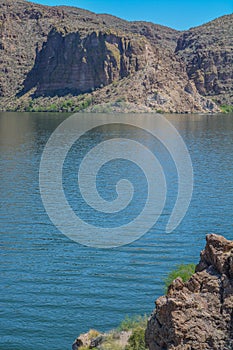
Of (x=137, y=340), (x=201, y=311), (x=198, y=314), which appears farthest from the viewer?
(x=137, y=340)

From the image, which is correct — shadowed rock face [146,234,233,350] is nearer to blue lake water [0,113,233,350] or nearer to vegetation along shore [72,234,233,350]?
vegetation along shore [72,234,233,350]

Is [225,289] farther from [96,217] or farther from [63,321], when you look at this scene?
[96,217]

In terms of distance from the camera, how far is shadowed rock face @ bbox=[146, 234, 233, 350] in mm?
16797

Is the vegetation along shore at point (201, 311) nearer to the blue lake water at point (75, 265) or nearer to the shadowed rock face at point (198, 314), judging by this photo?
the shadowed rock face at point (198, 314)

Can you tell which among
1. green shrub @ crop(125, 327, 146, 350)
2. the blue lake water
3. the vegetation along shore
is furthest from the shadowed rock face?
the blue lake water

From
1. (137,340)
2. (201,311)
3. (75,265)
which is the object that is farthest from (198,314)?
(75,265)

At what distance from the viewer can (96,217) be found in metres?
46.2

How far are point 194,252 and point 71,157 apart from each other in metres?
51.8

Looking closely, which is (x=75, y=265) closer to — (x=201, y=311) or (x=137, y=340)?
(x=137, y=340)

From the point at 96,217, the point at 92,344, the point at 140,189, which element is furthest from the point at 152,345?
the point at 140,189

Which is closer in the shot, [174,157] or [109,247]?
[109,247]

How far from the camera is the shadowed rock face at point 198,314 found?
55.1ft

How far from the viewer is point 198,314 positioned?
17.2m

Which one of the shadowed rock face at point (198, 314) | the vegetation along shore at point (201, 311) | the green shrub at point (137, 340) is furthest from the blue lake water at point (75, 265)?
the shadowed rock face at point (198, 314)
